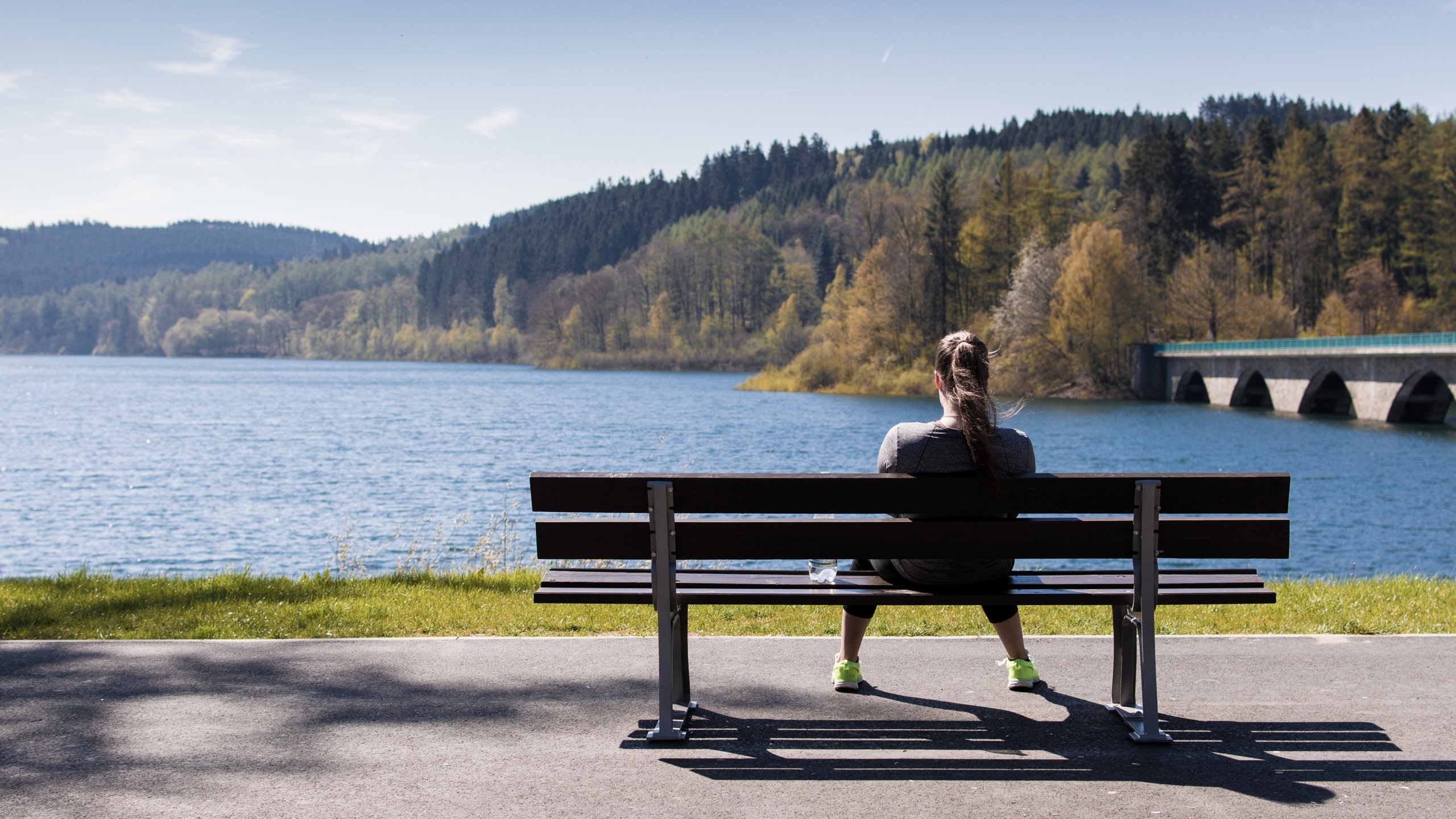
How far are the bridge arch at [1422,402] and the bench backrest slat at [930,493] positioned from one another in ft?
173

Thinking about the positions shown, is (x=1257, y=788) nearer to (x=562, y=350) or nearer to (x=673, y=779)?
(x=673, y=779)

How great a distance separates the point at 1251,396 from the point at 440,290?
154316 millimetres

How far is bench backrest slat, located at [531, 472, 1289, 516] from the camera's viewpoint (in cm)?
439

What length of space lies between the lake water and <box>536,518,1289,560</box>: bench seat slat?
11188mm

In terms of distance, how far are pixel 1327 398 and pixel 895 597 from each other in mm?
61261

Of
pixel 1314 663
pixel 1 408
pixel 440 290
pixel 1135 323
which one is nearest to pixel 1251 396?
pixel 1135 323

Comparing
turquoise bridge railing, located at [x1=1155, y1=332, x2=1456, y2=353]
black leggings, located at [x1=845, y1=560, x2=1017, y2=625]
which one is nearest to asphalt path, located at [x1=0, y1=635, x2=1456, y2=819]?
black leggings, located at [x1=845, y1=560, x2=1017, y2=625]

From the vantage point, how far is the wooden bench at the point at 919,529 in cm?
441

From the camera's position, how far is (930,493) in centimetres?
446

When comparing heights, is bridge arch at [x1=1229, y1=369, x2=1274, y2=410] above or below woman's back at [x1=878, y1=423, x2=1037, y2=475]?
below

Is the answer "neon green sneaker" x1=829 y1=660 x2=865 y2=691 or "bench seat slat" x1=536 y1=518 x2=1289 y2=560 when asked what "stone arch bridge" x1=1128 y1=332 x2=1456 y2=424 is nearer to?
"bench seat slat" x1=536 y1=518 x2=1289 y2=560

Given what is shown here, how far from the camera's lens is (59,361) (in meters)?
190

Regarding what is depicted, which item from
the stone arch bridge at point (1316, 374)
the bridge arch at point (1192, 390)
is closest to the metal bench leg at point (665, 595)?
the stone arch bridge at point (1316, 374)

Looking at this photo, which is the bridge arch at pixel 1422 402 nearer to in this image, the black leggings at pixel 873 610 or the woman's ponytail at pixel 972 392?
the black leggings at pixel 873 610
